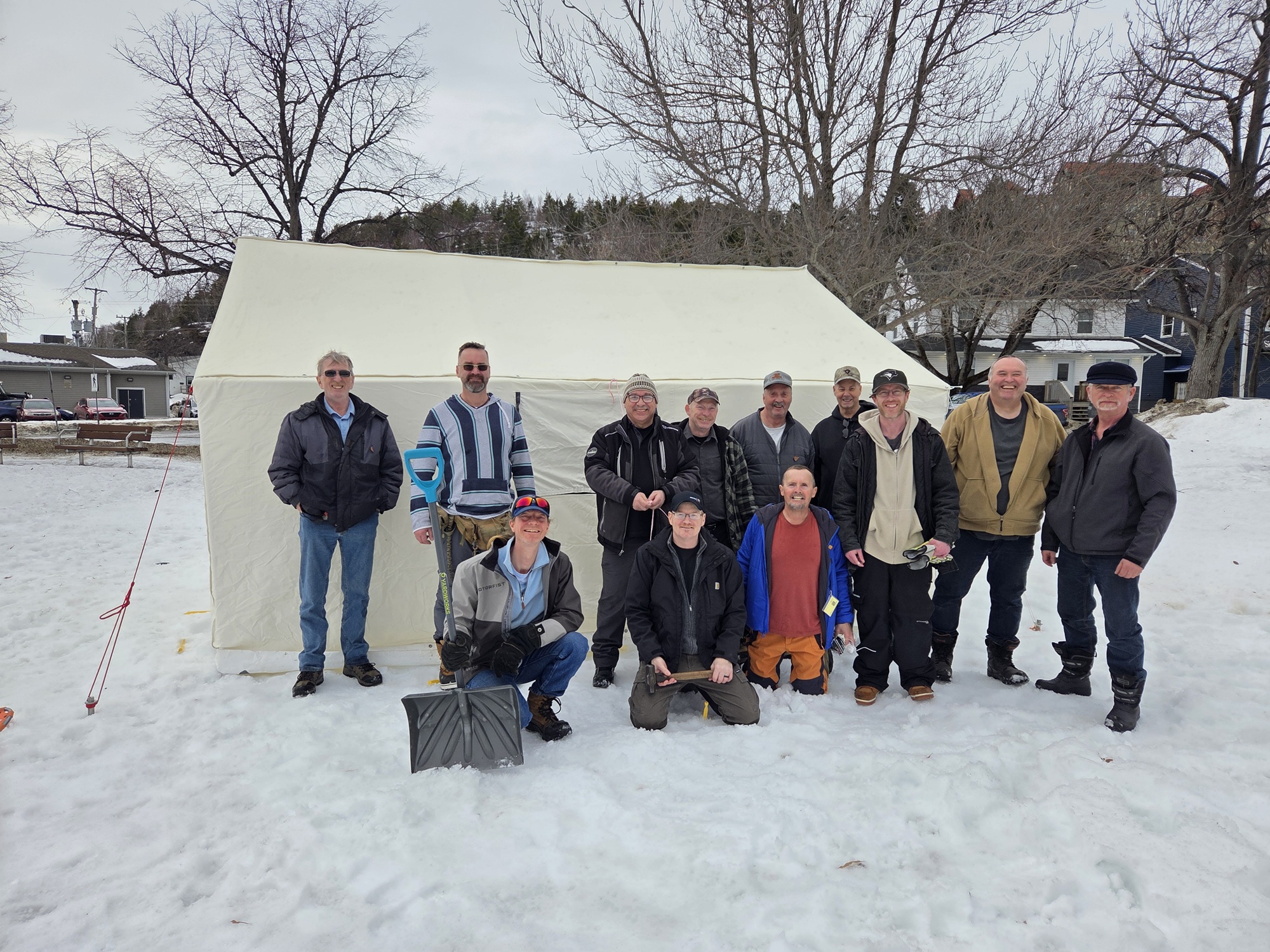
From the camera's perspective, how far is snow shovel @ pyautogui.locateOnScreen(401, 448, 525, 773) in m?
2.80

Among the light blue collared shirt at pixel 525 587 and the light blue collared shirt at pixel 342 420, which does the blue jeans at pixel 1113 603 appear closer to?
the light blue collared shirt at pixel 525 587

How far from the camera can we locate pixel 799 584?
353 centimetres

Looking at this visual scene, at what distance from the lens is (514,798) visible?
2623 millimetres

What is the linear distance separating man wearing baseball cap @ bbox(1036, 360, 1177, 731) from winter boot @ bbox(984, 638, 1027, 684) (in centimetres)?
49

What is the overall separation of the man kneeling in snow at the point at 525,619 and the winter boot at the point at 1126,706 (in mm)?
2305

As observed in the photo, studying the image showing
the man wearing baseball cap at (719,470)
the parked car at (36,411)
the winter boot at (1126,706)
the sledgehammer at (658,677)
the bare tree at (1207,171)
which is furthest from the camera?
the parked car at (36,411)

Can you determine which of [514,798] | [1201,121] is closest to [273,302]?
[514,798]

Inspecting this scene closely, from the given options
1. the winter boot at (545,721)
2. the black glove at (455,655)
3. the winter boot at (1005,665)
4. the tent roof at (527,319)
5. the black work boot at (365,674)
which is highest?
the tent roof at (527,319)

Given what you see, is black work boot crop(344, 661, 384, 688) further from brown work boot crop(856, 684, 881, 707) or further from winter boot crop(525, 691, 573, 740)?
brown work boot crop(856, 684, 881, 707)

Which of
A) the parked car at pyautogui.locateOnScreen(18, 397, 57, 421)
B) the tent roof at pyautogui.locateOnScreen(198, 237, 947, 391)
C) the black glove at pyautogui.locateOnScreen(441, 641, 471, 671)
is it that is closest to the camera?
the black glove at pyautogui.locateOnScreen(441, 641, 471, 671)

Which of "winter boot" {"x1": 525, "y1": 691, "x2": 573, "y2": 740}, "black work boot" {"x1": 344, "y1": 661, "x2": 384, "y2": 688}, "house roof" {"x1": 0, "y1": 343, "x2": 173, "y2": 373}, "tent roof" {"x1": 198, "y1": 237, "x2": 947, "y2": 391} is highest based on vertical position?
"house roof" {"x1": 0, "y1": 343, "x2": 173, "y2": 373}

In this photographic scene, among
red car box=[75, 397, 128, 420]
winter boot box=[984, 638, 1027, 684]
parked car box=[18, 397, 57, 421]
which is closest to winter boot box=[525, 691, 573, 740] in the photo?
winter boot box=[984, 638, 1027, 684]

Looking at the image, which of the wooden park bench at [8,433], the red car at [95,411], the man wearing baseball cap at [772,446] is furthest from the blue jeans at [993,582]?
the red car at [95,411]

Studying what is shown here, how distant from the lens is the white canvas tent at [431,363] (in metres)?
3.82
